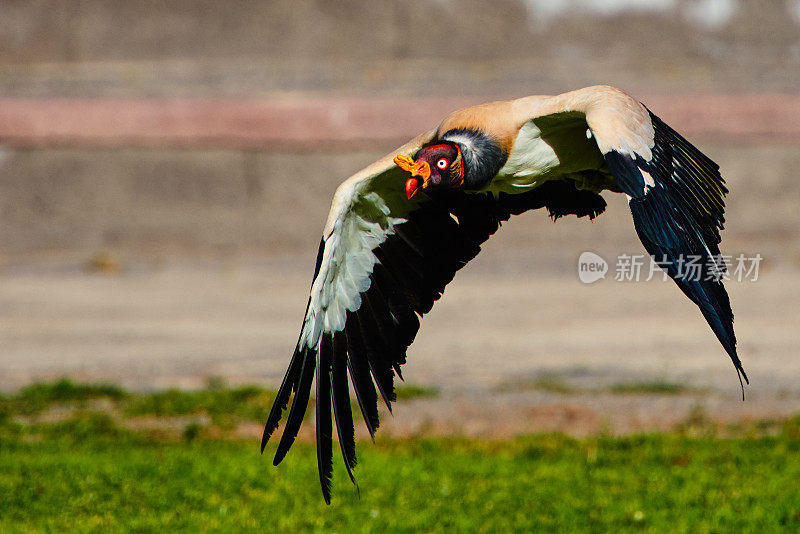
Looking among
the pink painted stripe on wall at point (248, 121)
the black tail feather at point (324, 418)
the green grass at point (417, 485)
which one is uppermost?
the pink painted stripe on wall at point (248, 121)

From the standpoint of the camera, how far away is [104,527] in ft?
16.5

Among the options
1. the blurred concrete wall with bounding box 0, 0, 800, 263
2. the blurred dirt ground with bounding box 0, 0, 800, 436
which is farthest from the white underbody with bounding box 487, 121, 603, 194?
the blurred concrete wall with bounding box 0, 0, 800, 263

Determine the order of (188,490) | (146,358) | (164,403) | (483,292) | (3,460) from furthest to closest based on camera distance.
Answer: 1. (483,292)
2. (146,358)
3. (164,403)
4. (3,460)
5. (188,490)

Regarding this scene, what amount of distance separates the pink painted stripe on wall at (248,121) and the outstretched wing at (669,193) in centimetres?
823

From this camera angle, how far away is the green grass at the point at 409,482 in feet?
16.9

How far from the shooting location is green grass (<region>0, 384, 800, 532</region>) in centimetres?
515

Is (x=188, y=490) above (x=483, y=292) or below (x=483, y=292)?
below

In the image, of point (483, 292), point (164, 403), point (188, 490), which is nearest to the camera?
point (188, 490)

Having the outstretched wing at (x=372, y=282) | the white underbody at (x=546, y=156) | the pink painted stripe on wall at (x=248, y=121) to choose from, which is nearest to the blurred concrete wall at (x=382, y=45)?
the pink painted stripe on wall at (x=248, y=121)

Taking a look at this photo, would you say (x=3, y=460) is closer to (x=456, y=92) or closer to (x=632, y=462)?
(x=632, y=462)

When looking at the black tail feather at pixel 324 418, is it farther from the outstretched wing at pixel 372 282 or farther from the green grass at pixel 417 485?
the green grass at pixel 417 485

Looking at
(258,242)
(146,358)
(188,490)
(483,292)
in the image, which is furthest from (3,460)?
(258,242)

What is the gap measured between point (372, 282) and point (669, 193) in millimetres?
1487

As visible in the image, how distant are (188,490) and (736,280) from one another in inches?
294
